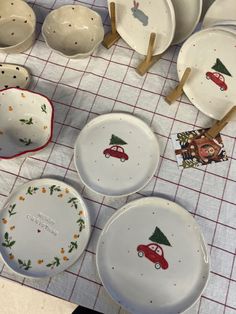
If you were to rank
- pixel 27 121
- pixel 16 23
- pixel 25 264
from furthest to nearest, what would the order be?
pixel 16 23, pixel 27 121, pixel 25 264

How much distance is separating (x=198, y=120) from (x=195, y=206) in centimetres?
22

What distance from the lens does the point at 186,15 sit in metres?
0.82

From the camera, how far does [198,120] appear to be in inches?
34.5

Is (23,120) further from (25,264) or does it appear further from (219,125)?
(219,125)

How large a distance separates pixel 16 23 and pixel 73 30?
0.16 metres

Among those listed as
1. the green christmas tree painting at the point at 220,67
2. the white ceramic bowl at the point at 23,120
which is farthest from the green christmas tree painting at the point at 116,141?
the green christmas tree painting at the point at 220,67

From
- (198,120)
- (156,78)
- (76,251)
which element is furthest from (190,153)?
(76,251)

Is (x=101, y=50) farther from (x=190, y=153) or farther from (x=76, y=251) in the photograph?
(x=76, y=251)

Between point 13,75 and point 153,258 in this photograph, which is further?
point 13,75

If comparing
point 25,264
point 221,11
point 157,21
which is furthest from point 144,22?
point 25,264

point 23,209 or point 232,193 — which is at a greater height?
point 232,193

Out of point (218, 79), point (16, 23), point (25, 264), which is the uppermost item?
point (218, 79)

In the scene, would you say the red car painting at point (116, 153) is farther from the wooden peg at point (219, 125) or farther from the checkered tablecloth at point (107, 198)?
the wooden peg at point (219, 125)

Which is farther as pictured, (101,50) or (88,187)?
(101,50)
